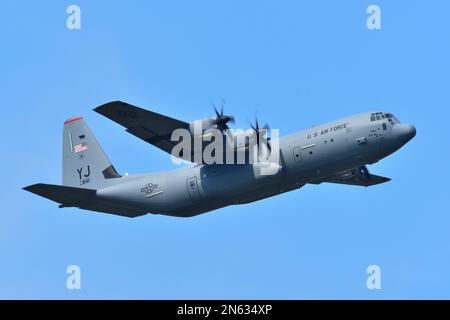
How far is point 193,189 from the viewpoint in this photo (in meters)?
38.1

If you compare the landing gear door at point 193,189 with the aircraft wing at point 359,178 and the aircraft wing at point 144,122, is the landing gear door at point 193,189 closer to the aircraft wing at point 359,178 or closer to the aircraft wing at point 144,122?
the aircraft wing at point 144,122

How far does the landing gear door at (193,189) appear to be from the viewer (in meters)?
38.0

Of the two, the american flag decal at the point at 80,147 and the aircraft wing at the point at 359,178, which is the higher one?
the american flag decal at the point at 80,147

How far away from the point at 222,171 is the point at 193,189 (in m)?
1.61

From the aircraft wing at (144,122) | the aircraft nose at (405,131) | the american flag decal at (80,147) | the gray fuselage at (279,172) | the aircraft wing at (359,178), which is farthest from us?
the american flag decal at (80,147)

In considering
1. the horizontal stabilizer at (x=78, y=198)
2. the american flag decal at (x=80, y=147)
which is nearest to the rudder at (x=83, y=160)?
the american flag decal at (x=80, y=147)

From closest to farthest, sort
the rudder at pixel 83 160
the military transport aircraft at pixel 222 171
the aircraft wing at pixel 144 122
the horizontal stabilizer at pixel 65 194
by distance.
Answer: the military transport aircraft at pixel 222 171 → the aircraft wing at pixel 144 122 → the horizontal stabilizer at pixel 65 194 → the rudder at pixel 83 160

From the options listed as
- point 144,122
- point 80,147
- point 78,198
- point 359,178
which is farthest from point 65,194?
point 359,178

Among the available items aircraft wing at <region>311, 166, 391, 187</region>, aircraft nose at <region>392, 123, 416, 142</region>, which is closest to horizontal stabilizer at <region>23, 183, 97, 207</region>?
aircraft wing at <region>311, 166, 391, 187</region>

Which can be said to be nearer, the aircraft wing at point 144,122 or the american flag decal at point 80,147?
the aircraft wing at point 144,122

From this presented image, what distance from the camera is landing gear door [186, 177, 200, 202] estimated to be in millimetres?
38000

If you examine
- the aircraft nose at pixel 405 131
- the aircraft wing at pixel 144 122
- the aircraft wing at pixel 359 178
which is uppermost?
the aircraft wing at pixel 144 122

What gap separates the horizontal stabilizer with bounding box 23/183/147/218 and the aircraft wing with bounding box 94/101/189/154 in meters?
3.89
